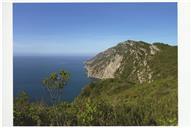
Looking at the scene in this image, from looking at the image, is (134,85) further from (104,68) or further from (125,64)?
(104,68)

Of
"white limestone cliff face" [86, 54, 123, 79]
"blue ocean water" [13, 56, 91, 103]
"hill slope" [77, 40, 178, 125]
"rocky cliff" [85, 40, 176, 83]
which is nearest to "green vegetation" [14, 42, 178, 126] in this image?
"hill slope" [77, 40, 178, 125]

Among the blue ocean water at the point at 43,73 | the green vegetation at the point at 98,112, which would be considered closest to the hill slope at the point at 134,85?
the green vegetation at the point at 98,112

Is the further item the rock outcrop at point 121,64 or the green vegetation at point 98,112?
the rock outcrop at point 121,64

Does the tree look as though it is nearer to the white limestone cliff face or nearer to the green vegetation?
the green vegetation

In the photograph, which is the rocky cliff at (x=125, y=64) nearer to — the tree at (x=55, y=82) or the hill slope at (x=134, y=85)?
the hill slope at (x=134, y=85)

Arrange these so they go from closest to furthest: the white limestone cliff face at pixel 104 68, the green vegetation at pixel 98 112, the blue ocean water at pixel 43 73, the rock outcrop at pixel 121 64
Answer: the green vegetation at pixel 98 112, the blue ocean water at pixel 43 73, the white limestone cliff face at pixel 104 68, the rock outcrop at pixel 121 64
